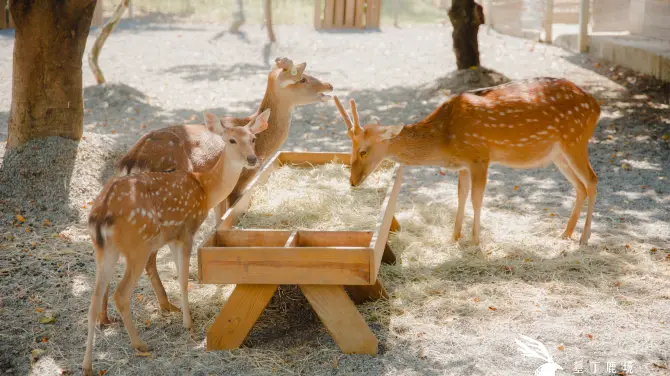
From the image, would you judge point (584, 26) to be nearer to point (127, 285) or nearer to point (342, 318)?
point (342, 318)

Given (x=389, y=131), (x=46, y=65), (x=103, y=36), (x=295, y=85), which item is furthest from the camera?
(x=103, y=36)

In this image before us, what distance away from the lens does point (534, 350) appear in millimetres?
4113

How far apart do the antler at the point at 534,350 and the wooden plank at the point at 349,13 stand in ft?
51.1

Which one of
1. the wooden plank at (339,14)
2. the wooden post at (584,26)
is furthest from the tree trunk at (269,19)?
the wooden post at (584,26)

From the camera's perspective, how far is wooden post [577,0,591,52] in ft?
47.3

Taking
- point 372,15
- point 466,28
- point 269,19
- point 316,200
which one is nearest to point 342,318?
point 316,200

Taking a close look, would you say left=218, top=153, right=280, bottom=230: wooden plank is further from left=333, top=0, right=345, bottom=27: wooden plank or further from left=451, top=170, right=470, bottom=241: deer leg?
left=333, top=0, right=345, bottom=27: wooden plank

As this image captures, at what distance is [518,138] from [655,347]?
203cm

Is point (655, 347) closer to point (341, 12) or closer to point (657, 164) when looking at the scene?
point (657, 164)

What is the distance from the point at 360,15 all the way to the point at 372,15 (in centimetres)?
35

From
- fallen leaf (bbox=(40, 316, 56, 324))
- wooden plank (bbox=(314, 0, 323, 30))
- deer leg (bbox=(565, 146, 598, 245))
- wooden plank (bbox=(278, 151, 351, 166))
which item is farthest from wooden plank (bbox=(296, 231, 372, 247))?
wooden plank (bbox=(314, 0, 323, 30))

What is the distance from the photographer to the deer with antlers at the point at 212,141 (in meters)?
4.76

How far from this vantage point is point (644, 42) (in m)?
12.7

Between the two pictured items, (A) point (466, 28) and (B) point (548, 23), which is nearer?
(A) point (466, 28)
